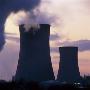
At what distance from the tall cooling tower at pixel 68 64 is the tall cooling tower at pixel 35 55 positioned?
1.90 m

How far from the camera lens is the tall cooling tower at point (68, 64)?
117 ft

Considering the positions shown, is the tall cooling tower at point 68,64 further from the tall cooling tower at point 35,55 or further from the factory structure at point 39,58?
the tall cooling tower at point 35,55

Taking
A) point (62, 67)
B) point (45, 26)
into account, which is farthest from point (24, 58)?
point (62, 67)

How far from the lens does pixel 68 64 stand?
36.1 metres

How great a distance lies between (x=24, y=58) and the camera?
108ft

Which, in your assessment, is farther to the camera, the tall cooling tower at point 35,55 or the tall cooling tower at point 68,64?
the tall cooling tower at point 68,64

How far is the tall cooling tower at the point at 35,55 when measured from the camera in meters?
32.0

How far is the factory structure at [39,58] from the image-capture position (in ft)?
105

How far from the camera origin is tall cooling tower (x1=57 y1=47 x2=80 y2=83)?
117ft

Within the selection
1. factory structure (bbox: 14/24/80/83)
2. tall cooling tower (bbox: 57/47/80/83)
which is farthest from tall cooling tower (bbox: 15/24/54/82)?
tall cooling tower (bbox: 57/47/80/83)

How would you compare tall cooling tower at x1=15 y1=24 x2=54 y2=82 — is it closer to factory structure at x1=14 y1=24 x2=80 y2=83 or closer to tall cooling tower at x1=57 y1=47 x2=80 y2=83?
factory structure at x1=14 y1=24 x2=80 y2=83

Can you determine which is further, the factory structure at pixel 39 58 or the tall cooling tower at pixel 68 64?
the tall cooling tower at pixel 68 64

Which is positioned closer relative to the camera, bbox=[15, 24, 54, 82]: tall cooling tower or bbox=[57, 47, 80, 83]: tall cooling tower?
bbox=[15, 24, 54, 82]: tall cooling tower

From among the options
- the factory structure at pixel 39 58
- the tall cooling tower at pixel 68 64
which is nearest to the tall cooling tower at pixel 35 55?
the factory structure at pixel 39 58
